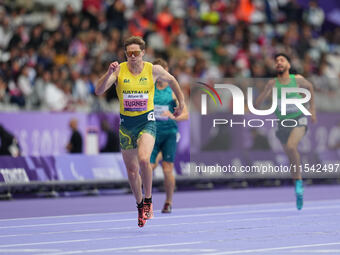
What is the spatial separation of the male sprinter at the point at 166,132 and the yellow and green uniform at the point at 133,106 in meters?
2.85

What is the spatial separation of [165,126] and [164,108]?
341mm

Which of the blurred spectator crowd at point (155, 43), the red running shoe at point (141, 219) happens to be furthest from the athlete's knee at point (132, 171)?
the blurred spectator crowd at point (155, 43)

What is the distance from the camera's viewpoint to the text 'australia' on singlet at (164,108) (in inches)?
619

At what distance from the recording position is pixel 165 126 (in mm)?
15898

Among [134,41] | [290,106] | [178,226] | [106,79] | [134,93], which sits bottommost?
[178,226]

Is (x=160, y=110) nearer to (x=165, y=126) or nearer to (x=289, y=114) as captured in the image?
(x=165, y=126)

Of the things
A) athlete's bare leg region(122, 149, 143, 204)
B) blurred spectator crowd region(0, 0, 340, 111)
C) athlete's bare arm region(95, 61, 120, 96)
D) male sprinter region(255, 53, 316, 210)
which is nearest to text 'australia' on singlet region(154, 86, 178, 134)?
male sprinter region(255, 53, 316, 210)

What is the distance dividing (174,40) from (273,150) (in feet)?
20.5

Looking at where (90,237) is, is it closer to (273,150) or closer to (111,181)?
(111,181)

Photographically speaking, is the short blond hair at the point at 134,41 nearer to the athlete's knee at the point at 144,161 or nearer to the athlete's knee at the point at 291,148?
the athlete's knee at the point at 144,161

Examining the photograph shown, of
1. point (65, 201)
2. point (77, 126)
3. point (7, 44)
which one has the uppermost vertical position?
point (7, 44)

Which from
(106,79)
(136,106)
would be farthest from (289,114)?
(106,79)

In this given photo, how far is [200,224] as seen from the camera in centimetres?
1329

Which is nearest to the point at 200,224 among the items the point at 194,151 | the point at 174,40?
the point at 194,151
